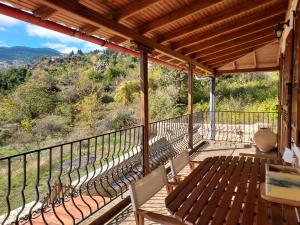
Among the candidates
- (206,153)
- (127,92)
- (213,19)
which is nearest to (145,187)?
(213,19)

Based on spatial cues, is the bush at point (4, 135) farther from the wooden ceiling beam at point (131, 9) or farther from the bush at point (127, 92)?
the wooden ceiling beam at point (131, 9)

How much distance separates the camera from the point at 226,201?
5.67 feet

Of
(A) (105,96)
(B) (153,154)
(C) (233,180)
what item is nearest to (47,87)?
(A) (105,96)

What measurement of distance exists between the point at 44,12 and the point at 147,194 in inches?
77.9

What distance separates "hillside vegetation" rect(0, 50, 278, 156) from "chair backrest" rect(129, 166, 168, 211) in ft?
48.6

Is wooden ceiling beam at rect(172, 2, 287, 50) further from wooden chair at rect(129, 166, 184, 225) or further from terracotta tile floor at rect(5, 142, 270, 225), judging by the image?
→ wooden chair at rect(129, 166, 184, 225)

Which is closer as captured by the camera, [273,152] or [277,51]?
[273,152]

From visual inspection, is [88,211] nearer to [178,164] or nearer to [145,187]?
[178,164]

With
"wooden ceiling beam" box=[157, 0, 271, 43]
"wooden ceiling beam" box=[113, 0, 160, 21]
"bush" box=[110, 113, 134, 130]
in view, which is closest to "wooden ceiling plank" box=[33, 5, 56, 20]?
"wooden ceiling beam" box=[113, 0, 160, 21]

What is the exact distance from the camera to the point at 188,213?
1586mm

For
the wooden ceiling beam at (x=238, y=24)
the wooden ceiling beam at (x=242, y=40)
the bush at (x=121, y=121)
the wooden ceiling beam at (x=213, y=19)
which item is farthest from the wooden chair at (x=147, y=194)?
the bush at (x=121, y=121)

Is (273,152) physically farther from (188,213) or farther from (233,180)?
(188,213)

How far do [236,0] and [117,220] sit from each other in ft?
10.8

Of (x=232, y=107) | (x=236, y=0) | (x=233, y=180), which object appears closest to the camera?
(x=233, y=180)
